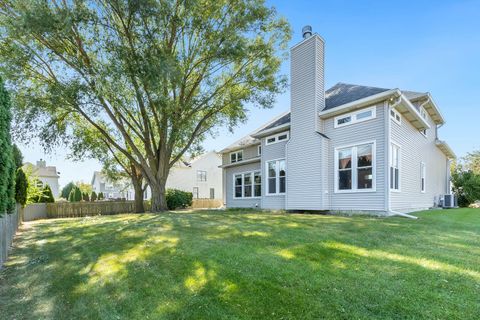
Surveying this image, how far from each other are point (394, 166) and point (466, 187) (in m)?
11.3

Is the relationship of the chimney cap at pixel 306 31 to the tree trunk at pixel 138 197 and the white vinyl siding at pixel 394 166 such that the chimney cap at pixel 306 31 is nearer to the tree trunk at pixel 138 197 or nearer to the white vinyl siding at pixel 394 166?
the white vinyl siding at pixel 394 166

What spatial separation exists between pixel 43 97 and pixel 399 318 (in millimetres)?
15600

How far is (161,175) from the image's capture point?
642 inches

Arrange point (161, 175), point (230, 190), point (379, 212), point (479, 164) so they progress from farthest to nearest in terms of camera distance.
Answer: point (479, 164) → point (230, 190) → point (161, 175) → point (379, 212)

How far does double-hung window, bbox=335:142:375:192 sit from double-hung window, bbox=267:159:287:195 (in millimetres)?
3259

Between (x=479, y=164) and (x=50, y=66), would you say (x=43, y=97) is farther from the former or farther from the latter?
(x=479, y=164)

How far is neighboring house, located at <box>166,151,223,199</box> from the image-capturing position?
35.4m

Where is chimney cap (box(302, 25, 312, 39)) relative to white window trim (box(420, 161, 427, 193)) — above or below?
above

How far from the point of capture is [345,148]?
1171 centimetres

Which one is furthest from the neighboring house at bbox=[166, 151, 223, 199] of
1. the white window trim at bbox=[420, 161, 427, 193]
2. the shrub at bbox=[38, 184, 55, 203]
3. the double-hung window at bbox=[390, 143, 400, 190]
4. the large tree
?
the double-hung window at bbox=[390, 143, 400, 190]

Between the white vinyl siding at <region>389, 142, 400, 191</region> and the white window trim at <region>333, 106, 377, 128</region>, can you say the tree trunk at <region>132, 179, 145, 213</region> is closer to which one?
the white window trim at <region>333, 106, 377, 128</region>

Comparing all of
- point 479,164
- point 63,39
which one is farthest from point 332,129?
point 479,164

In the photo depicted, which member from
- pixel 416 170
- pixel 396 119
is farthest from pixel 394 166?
pixel 416 170

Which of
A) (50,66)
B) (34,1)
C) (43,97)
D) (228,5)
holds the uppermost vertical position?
(228,5)
